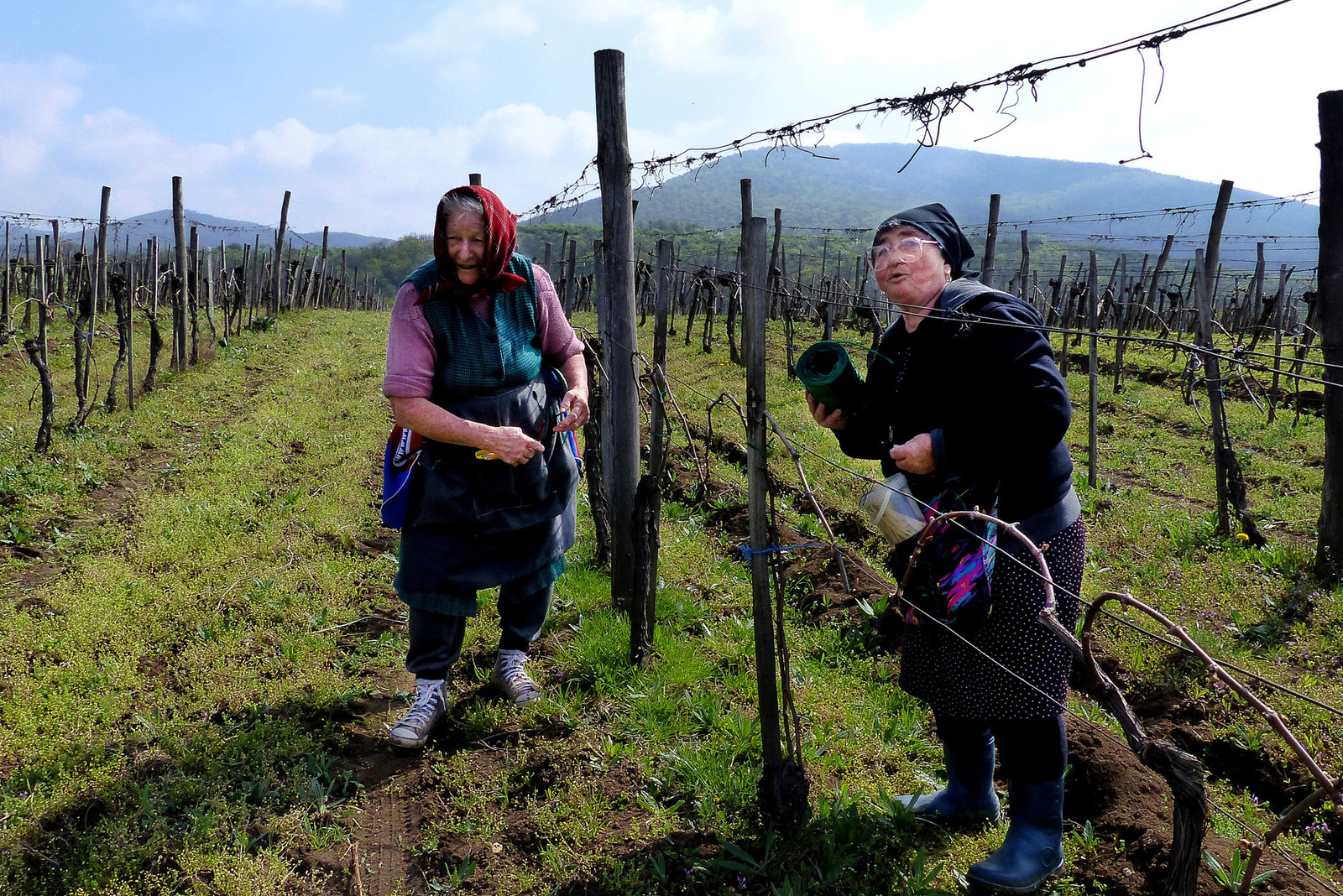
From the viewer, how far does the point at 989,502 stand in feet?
6.44

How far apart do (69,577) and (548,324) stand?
139 inches

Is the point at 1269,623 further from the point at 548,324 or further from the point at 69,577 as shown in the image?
the point at 69,577

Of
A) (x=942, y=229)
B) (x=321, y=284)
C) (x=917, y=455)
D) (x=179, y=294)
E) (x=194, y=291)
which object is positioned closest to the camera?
(x=917, y=455)

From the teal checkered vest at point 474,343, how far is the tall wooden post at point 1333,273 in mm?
4507

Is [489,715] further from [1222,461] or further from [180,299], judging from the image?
[180,299]

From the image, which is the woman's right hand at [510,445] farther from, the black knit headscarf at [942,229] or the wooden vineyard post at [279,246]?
the wooden vineyard post at [279,246]

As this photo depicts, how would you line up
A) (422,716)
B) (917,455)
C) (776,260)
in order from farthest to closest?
(776,260)
(422,716)
(917,455)

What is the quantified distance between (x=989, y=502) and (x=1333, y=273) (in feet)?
13.3

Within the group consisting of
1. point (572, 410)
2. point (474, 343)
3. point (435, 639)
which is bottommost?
point (435, 639)

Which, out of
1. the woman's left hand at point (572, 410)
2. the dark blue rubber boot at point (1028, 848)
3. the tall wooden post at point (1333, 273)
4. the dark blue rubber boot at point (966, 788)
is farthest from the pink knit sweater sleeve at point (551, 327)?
the tall wooden post at point (1333, 273)

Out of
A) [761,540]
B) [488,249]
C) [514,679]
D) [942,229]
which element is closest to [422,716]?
[514,679]

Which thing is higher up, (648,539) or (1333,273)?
(1333,273)

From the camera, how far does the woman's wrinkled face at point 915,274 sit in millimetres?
2033

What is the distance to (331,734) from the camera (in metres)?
2.93
